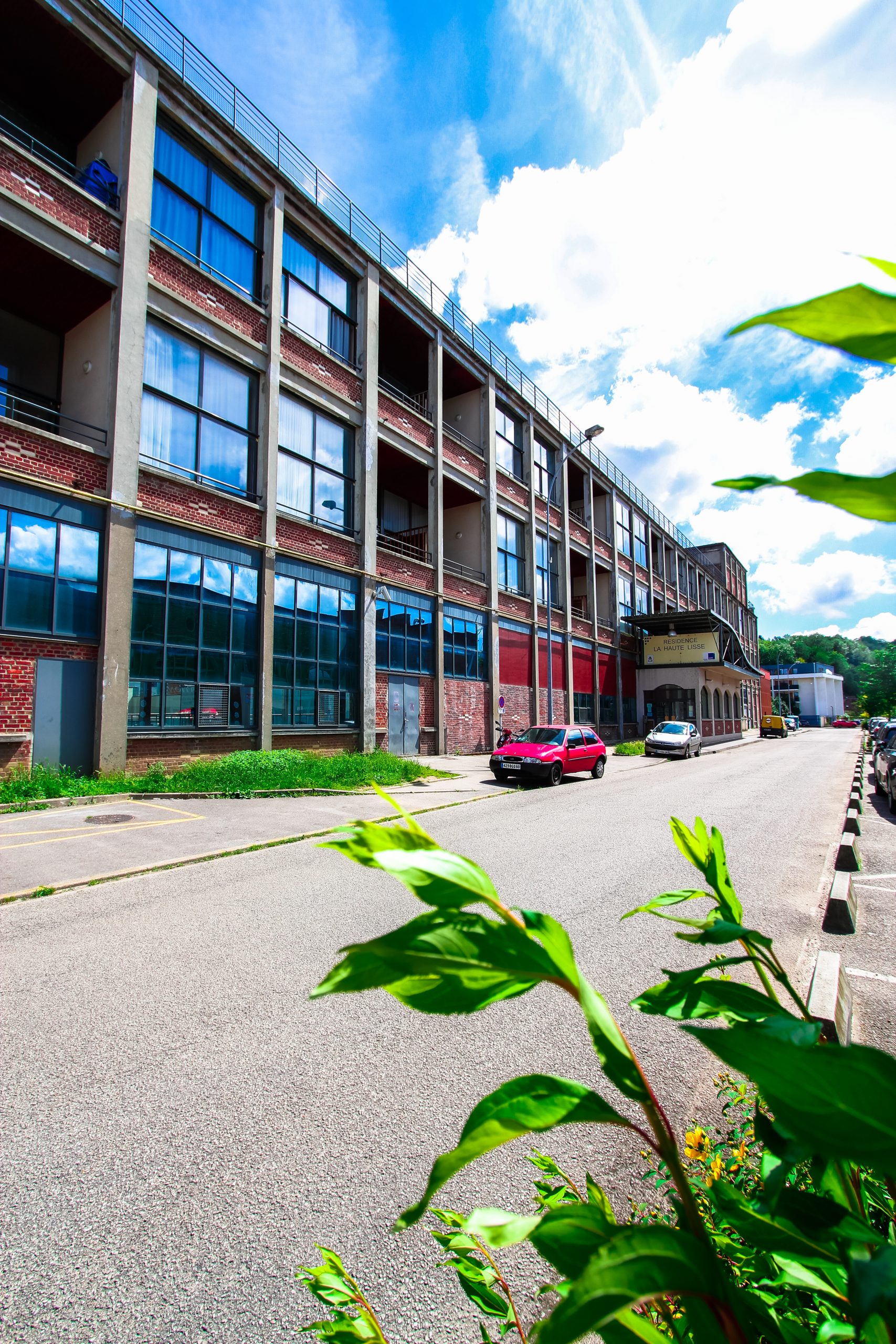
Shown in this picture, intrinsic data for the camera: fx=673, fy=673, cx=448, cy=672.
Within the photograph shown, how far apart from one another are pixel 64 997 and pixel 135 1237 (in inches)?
94.7

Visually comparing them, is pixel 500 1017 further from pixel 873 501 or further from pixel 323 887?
pixel 873 501

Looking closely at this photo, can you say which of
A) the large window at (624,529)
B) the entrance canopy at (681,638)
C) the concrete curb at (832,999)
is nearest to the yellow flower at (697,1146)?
the concrete curb at (832,999)

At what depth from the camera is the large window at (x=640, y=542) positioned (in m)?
45.4

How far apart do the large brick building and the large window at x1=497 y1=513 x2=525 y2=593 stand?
2.78 m

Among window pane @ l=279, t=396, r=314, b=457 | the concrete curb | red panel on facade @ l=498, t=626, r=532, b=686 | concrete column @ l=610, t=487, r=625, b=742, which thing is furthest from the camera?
concrete column @ l=610, t=487, r=625, b=742

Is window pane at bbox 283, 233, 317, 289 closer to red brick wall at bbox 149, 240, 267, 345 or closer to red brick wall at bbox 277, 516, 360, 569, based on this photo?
red brick wall at bbox 149, 240, 267, 345

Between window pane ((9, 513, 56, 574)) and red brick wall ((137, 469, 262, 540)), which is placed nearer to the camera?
window pane ((9, 513, 56, 574))

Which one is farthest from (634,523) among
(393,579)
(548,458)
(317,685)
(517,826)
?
(517,826)

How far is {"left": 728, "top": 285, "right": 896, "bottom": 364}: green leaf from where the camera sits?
48 centimetres

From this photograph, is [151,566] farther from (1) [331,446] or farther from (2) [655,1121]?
(2) [655,1121]

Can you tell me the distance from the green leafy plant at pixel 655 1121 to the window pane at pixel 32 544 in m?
14.5

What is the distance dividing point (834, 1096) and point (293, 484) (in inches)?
782

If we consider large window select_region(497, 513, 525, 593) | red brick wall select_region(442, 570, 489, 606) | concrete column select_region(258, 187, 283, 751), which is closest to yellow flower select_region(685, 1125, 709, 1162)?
concrete column select_region(258, 187, 283, 751)

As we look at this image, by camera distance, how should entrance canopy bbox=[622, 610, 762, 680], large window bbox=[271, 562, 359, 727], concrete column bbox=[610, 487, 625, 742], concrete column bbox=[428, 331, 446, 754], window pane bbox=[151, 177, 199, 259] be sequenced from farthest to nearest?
entrance canopy bbox=[622, 610, 762, 680]
concrete column bbox=[610, 487, 625, 742]
concrete column bbox=[428, 331, 446, 754]
large window bbox=[271, 562, 359, 727]
window pane bbox=[151, 177, 199, 259]
